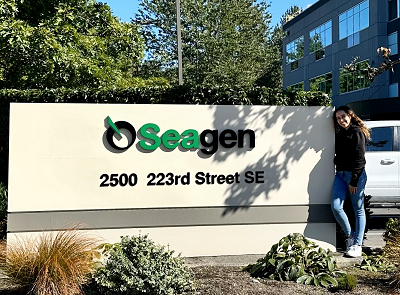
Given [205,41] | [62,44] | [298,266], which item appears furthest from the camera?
[205,41]

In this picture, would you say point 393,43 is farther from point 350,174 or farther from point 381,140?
point 350,174

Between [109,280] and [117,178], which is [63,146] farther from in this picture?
[109,280]

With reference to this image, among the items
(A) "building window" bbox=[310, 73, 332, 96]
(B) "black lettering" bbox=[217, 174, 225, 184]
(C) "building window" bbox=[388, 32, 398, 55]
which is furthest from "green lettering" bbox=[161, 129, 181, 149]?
(A) "building window" bbox=[310, 73, 332, 96]

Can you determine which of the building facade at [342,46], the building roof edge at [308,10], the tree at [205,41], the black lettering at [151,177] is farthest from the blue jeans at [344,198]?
the building roof edge at [308,10]

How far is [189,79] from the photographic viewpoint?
108 feet

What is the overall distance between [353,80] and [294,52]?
12.6 m

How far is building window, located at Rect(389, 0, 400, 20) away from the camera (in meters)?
32.0

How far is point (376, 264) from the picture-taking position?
6.77 meters

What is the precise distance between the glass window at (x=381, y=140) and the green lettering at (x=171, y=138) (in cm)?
534

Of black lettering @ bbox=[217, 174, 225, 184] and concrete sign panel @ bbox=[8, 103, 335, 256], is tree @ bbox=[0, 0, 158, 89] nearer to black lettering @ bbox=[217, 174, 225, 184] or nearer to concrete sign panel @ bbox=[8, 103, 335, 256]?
concrete sign panel @ bbox=[8, 103, 335, 256]

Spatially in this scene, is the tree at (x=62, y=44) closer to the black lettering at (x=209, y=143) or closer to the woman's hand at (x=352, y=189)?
the black lettering at (x=209, y=143)

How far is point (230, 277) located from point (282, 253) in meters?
0.86

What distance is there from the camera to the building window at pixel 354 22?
34750 millimetres

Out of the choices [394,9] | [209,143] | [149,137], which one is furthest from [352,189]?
[394,9]
